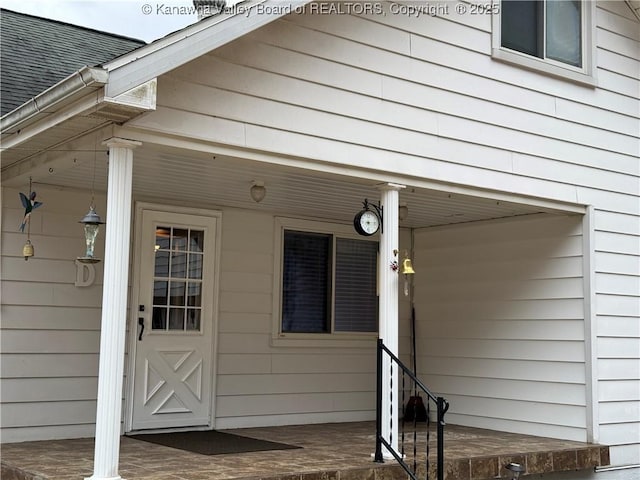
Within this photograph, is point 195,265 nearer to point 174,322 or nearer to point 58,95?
point 174,322

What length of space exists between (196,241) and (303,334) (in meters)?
1.48

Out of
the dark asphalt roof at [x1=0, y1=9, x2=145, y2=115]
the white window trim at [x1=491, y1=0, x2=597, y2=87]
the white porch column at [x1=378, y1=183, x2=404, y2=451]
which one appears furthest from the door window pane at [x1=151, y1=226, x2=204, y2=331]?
the white window trim at [x1=491, y1=0, x2=597, y2=87]

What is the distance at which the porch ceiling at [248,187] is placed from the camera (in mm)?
5660

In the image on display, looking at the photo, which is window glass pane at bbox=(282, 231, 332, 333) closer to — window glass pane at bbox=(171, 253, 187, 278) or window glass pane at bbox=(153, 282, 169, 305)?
window glass pane at bbox=(171, 253, 187, 278)

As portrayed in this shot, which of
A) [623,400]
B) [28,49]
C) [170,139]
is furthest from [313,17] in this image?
[623,400]

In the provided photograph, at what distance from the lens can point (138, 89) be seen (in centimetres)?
447

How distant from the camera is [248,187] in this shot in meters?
6.76

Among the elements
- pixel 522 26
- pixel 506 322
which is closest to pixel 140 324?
pixel 506 322

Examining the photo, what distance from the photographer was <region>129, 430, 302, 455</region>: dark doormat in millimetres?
6164

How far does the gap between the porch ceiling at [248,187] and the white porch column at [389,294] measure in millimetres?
213

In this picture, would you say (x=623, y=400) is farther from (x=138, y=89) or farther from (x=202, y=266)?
(x=138, y=89)

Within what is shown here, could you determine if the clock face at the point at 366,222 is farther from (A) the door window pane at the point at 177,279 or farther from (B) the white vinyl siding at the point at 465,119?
(A) the door window pane at the point at 177,279

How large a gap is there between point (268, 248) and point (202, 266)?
74cm

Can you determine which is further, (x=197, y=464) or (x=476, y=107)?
(x=476, y=107)
